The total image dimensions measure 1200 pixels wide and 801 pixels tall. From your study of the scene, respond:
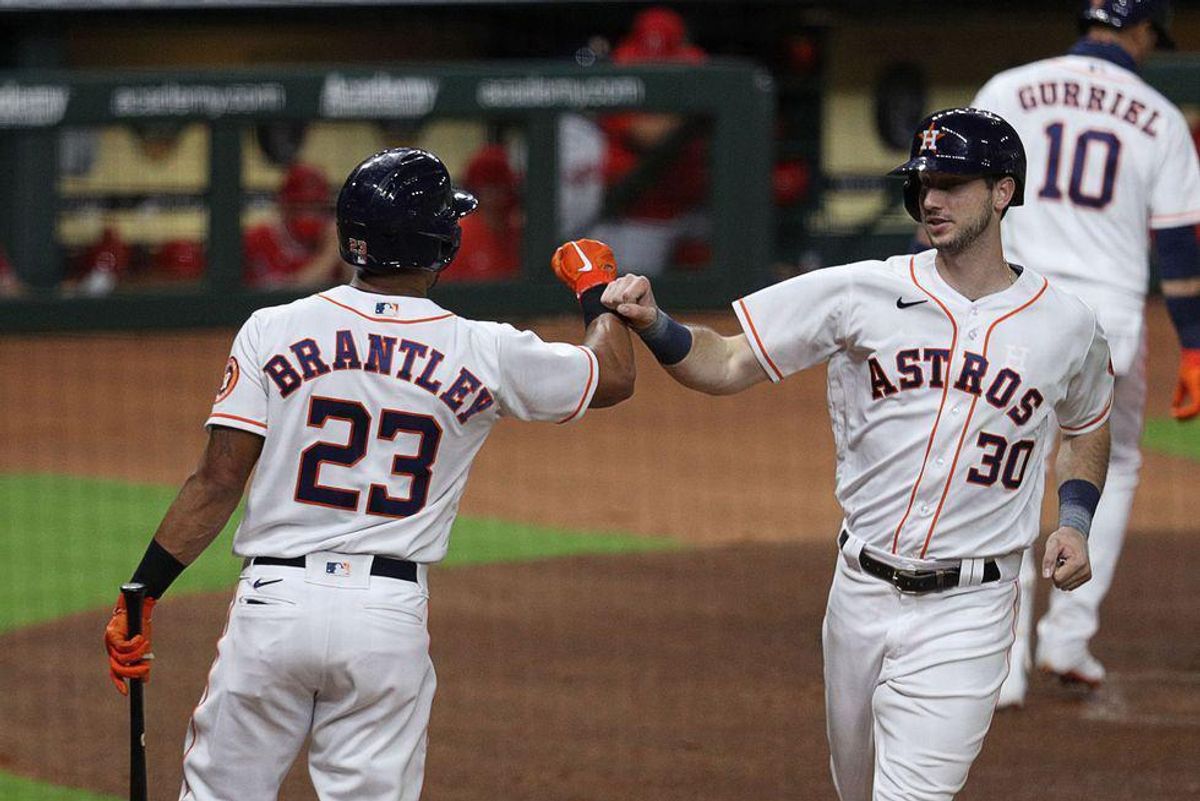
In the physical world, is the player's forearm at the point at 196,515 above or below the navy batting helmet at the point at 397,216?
below

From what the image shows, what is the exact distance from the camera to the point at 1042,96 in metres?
6.10

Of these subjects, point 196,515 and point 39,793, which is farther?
point 39,793

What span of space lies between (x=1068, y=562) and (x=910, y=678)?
0.39m

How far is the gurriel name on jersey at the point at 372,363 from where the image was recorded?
12.2ft

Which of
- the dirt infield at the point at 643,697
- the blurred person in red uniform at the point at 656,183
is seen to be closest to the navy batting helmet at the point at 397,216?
the dirt infield at the point at 643,697

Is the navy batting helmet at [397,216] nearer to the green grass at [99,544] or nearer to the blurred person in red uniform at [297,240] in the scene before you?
the green grass at [99,544]

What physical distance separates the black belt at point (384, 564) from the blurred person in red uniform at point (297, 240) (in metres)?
11.9

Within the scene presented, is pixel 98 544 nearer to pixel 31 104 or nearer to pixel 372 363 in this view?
pixel 372 363

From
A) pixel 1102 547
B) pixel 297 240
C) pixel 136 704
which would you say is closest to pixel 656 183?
pixel 297 240

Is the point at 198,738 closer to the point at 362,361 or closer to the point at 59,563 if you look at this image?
the point at 362,361

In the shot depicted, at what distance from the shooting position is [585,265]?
4223 mm

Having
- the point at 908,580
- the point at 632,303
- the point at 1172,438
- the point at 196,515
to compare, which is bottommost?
the point at 1172,438

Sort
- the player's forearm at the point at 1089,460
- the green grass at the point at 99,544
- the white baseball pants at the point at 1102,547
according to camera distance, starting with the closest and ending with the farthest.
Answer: the player's forearm at the point at 1089,460 → the white baseball pants at the point at 1102,547 → the green grass at the point at 99,544

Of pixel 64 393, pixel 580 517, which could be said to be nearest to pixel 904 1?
pixel 64 393
